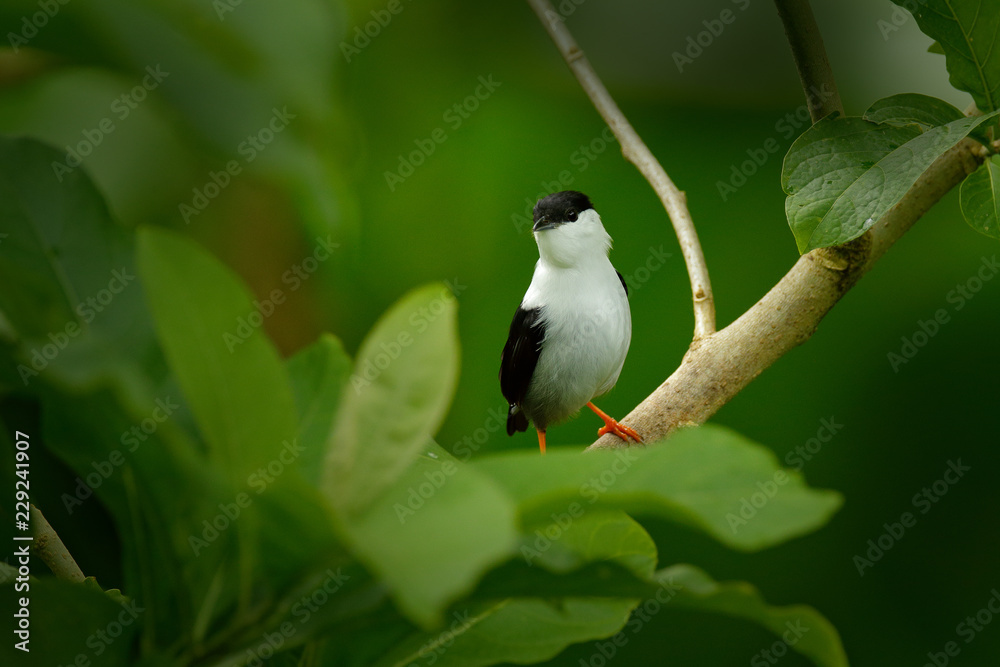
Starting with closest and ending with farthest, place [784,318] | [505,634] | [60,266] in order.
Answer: [60,266] < [505,634] < [784,318]

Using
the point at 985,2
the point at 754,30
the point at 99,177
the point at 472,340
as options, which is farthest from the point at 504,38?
the point at 99,177

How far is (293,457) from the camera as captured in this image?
1.01 feet

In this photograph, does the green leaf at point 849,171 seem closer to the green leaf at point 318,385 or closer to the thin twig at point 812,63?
the thin twig at point 812,63

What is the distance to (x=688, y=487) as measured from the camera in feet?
0.99

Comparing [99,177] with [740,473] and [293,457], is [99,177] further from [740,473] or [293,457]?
[740,473]

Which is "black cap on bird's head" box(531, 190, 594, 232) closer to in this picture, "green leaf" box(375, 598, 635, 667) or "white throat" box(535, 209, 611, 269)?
"white throat" box(535, 209, 611, 269)

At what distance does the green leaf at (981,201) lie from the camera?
923 millimetres

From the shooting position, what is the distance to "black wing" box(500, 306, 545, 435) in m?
1.60

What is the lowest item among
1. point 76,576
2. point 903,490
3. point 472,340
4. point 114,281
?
point 903,490

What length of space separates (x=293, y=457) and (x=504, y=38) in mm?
2002

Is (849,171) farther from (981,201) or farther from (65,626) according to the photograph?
(65,626)

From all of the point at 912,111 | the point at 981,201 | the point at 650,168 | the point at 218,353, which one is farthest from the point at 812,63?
the point at 218,353

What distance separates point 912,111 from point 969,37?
107 mm

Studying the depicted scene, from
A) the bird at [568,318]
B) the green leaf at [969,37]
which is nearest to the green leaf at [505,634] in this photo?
the green leaf at [969,37]
